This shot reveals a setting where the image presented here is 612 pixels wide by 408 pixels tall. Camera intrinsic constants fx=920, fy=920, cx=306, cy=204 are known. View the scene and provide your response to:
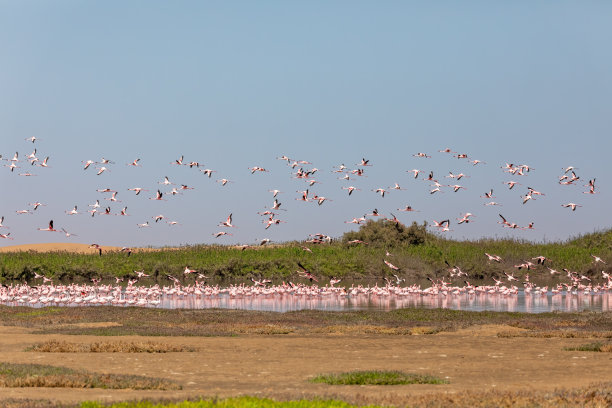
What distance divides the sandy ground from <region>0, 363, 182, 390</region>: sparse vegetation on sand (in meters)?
0.44

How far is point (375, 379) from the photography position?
20844 mm

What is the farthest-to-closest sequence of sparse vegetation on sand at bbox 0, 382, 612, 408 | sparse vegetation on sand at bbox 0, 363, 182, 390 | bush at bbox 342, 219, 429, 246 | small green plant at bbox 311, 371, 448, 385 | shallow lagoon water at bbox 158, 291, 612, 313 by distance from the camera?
bush at bbox 342, 219, 429, 246 < shallow lagoon water at bbox 158, 291, 612, 313 < small green plant at bbox 311, 371, 448, 385 < sparse vegetation on sand at bbox 0, 363, 182, 390 < sparse vegetation on sand at bbox 0, 382, 612, 408

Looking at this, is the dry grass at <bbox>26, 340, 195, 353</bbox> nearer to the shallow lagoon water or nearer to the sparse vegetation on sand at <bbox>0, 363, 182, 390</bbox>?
the sparse vegetation on sand at <bbox>0, 363, 182, 390</bbox>

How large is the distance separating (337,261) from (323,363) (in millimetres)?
57100

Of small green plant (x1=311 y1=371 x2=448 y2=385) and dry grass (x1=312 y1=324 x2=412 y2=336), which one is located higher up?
dry grass (x1=312 y1=324 x2=412 y2=336)

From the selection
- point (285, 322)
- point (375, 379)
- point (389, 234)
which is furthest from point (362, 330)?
point (389, 234)

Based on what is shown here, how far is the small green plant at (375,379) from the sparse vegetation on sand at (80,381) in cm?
346

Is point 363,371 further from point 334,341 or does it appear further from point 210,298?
point 210,298

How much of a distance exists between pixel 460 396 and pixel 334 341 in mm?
13775

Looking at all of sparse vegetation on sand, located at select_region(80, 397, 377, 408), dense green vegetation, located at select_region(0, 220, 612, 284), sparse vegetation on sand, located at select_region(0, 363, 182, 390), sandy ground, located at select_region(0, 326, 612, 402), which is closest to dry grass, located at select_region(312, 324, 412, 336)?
sandy ground, located at select_region(0, 326, 612, 402)

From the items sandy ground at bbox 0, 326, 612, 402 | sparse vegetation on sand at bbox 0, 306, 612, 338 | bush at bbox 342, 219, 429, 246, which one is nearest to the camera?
sandy ground at bbox 0, 326, 612, 402

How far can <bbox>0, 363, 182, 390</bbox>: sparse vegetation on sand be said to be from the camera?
778 inches

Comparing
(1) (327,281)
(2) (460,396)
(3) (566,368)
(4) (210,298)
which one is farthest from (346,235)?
(2) (460,396)

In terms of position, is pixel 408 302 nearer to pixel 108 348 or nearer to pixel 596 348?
pixel 596 348
